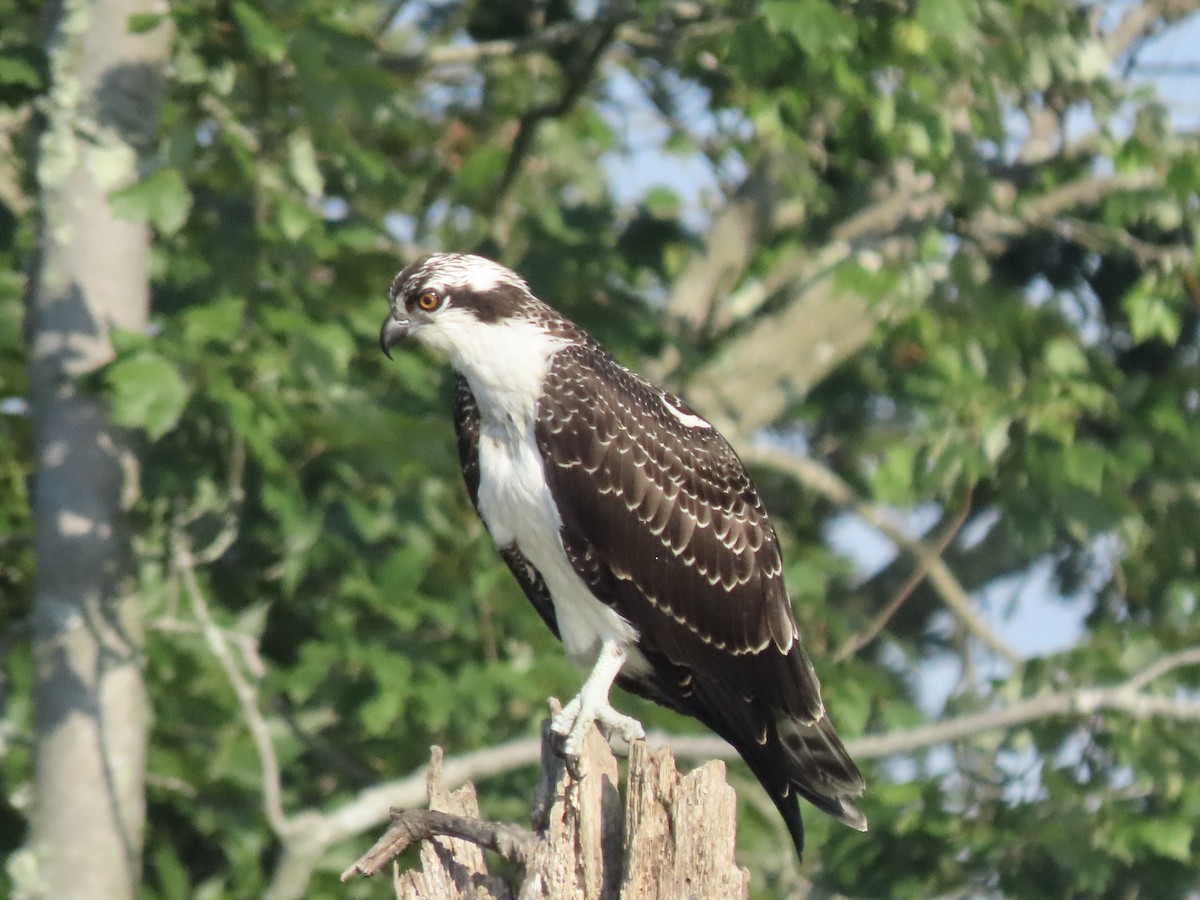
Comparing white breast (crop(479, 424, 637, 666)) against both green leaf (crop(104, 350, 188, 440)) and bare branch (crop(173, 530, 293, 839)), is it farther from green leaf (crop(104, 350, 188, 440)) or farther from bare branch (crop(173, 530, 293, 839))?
green leaf (crop(104, 350, 188, 440))

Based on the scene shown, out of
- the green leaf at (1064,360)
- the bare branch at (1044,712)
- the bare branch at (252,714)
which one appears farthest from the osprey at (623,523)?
the green leaf at (1064,360)

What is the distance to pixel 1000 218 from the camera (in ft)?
33.2

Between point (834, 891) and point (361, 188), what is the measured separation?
387 centimetres

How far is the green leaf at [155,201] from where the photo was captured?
295 inches

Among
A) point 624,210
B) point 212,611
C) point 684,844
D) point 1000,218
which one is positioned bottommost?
point 212,611

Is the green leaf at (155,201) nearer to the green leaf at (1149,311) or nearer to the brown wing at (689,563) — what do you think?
the brown wing at (689,563)

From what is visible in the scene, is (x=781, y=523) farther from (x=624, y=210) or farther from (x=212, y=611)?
(x=212, y=611)

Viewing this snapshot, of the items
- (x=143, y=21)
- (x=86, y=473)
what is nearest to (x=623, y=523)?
(x=86, y=473)

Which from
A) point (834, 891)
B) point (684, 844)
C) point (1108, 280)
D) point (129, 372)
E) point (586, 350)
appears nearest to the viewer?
point (684, 844)

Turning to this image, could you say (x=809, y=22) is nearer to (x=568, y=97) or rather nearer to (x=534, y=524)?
(x=568, y=97)

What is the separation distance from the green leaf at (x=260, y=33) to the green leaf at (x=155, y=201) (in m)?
0.60

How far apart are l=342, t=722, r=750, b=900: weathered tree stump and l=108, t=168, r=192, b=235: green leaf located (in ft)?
9.84

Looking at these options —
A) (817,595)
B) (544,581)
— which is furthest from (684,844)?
(817,595)

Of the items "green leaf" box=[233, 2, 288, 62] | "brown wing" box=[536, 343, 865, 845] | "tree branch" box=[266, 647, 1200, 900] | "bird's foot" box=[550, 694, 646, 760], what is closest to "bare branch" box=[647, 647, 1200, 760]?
"tree branch" box=[266, 647, 1200, 900]
